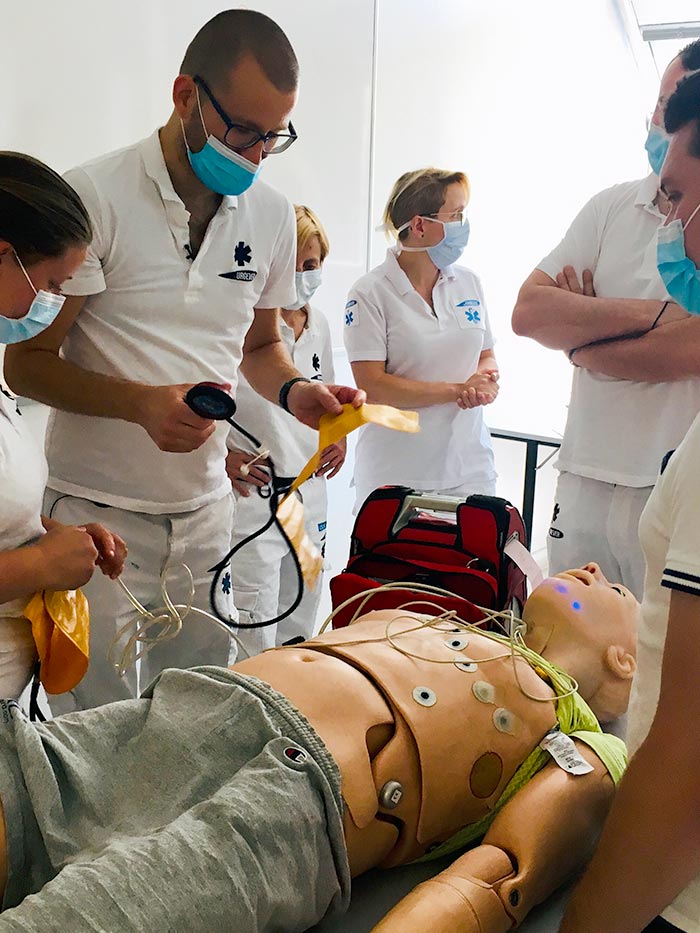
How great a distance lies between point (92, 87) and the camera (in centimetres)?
220

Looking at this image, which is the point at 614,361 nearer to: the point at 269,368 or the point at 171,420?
the point at 269,368

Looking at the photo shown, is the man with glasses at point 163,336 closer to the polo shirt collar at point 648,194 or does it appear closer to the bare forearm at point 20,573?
the bare forearm at point 20,573

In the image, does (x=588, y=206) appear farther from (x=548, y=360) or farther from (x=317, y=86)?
(x=548, y=360)

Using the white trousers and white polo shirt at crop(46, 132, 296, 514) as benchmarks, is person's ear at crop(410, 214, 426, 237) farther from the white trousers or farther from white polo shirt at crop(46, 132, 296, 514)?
the white trousers

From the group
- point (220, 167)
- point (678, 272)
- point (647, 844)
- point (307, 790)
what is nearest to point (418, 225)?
point (220, 167)

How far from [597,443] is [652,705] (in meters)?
1.12

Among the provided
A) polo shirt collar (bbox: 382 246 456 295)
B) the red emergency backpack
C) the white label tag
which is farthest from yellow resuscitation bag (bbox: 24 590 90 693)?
polo shirt collar (bbox: 382 246 456 295)

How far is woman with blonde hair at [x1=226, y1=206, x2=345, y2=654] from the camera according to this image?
7.68 feet

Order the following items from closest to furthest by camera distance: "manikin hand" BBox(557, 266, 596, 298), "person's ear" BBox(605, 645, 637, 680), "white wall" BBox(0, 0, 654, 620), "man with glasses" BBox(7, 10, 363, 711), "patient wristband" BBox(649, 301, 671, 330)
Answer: "person's ear" BBox(605, 645, 637, 680) < "man with glasses" BBox(7, 10, 363, 711) < "patient wristband" BBox(649, 301, 671, 330) < "manikin hand" BBox(557, 266, 596, 298) < "white wall" BBox(0, 0, 654, 620)

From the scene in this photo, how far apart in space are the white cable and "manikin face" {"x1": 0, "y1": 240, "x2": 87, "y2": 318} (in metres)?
0.52

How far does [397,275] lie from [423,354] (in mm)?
259

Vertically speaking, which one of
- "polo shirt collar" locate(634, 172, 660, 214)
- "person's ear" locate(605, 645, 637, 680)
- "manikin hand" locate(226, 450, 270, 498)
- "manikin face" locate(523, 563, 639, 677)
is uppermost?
"polo shirt collar" locate(634, 172, 660, 214)

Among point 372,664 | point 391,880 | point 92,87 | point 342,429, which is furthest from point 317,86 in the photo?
point 391,880

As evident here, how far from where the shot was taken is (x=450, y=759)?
1.10 meters
